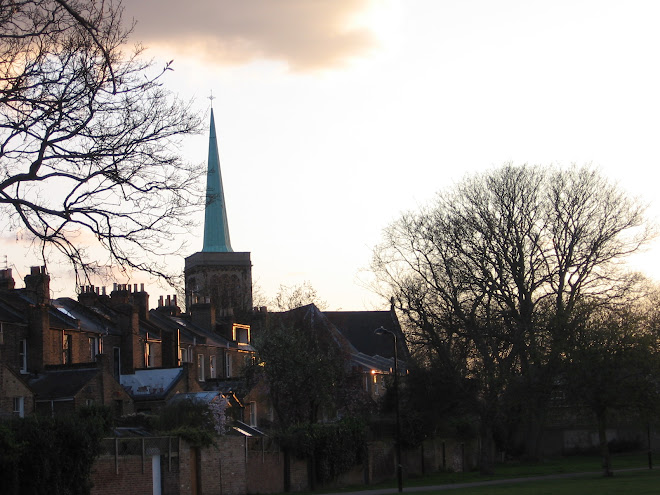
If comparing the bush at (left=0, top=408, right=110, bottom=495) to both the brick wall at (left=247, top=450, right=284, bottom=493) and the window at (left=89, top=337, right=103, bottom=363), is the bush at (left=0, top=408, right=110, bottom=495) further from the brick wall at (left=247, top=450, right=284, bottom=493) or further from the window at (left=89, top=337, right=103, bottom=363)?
the window at (left=89, top=337, right=103, bottom=363)

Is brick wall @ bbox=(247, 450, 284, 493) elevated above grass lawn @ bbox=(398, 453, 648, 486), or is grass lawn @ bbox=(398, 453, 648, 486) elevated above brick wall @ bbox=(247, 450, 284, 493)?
brick wall @ bbox=(247, 450, 284, 493)

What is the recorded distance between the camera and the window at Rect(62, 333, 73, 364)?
47.2 meters

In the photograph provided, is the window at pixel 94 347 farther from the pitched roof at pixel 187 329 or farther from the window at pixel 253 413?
the window at pixel 253 413

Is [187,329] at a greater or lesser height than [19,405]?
greater

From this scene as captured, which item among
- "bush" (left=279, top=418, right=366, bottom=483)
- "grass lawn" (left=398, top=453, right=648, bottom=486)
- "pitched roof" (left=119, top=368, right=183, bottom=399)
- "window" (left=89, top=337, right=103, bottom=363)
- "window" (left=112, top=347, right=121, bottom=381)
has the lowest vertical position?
"grass lawn" (left=398, top=453, right=648, bottom=486)

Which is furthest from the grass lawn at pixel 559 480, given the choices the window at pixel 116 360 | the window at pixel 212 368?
the window at pixel 212 368

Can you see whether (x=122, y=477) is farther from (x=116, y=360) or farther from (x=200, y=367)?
(x=200, y=367)

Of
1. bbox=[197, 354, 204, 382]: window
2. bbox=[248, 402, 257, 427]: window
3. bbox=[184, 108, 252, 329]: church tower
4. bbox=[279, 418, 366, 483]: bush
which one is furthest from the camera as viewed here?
bbox=[184, 108, 252, 329]: church tower

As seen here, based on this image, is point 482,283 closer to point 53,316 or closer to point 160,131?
point 53,316

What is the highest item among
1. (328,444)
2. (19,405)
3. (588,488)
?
(19,405)

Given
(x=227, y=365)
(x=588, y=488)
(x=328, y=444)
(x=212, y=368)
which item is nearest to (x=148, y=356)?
(x=212, y=368)

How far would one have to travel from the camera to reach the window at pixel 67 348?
4719cm

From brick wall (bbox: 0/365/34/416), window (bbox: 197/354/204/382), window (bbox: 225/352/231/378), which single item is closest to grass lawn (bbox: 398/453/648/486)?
window (bbox: 197/354/204/382)

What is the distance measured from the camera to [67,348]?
156 feet
